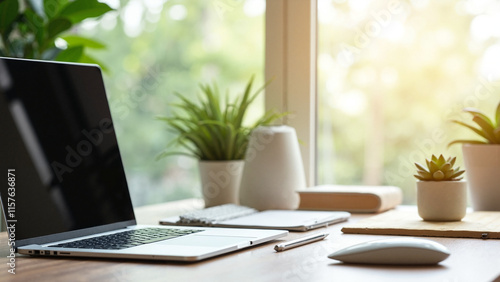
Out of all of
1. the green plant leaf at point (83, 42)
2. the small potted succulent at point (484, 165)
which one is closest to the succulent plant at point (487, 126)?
the small potted succulent at point (484, 165)

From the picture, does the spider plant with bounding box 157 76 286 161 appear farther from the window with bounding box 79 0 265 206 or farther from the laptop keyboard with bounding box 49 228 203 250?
the window with bounding box 79 0 265 206

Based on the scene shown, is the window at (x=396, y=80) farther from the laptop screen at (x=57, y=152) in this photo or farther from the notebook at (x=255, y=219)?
the laptop screen at (x=57, y=152)

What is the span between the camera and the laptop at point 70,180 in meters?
0.98

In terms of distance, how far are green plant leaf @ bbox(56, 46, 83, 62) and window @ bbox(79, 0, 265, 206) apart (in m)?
4.30

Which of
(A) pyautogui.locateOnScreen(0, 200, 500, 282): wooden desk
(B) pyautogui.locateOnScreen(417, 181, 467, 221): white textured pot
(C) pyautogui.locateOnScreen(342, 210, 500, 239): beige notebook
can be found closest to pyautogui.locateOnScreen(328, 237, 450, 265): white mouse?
(A) pyautogui.locateOnScreen(0, 200, 500, 282): wooden desk

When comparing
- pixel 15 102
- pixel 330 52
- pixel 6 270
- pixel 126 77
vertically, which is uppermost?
pixel 126 77

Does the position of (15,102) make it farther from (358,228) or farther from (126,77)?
(126,77)

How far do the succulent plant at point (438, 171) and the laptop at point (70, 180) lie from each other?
1.24ft

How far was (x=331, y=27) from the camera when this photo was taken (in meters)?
2.10

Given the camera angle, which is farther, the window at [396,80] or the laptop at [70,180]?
the window at [396,80]

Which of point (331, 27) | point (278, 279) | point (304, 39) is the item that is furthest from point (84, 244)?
point (331, 27)

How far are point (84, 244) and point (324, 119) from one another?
1.28m

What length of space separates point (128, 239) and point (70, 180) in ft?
0.51

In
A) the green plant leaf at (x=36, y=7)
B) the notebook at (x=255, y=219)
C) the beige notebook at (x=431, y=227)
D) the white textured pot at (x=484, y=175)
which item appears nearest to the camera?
the beige notebook at (x=431, y=227)
